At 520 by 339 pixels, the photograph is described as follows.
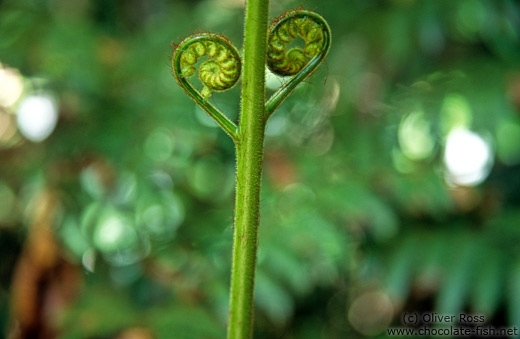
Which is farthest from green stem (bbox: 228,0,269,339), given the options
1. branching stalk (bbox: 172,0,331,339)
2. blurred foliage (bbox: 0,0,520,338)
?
blurred foliage (bbox: 0,0,520,338)

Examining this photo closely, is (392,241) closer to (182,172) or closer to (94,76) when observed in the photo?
(182,172)

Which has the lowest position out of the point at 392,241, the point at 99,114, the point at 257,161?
the point at 392,241

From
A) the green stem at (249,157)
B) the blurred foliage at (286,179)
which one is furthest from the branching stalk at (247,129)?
the blurred foliage at (286,179)

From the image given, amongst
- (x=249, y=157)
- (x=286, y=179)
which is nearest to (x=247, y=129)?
(x=249, y=157)

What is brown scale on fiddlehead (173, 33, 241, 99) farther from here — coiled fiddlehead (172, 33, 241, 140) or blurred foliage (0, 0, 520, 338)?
blurred foliage (0, 0, 520, 338)

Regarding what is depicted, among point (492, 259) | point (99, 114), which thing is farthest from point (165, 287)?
point (492, 259)

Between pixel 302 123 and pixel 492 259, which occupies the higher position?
pixel 302 123

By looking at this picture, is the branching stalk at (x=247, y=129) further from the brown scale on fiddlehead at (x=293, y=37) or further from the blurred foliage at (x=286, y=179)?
the blurred foliage at (x=286, y=179)
